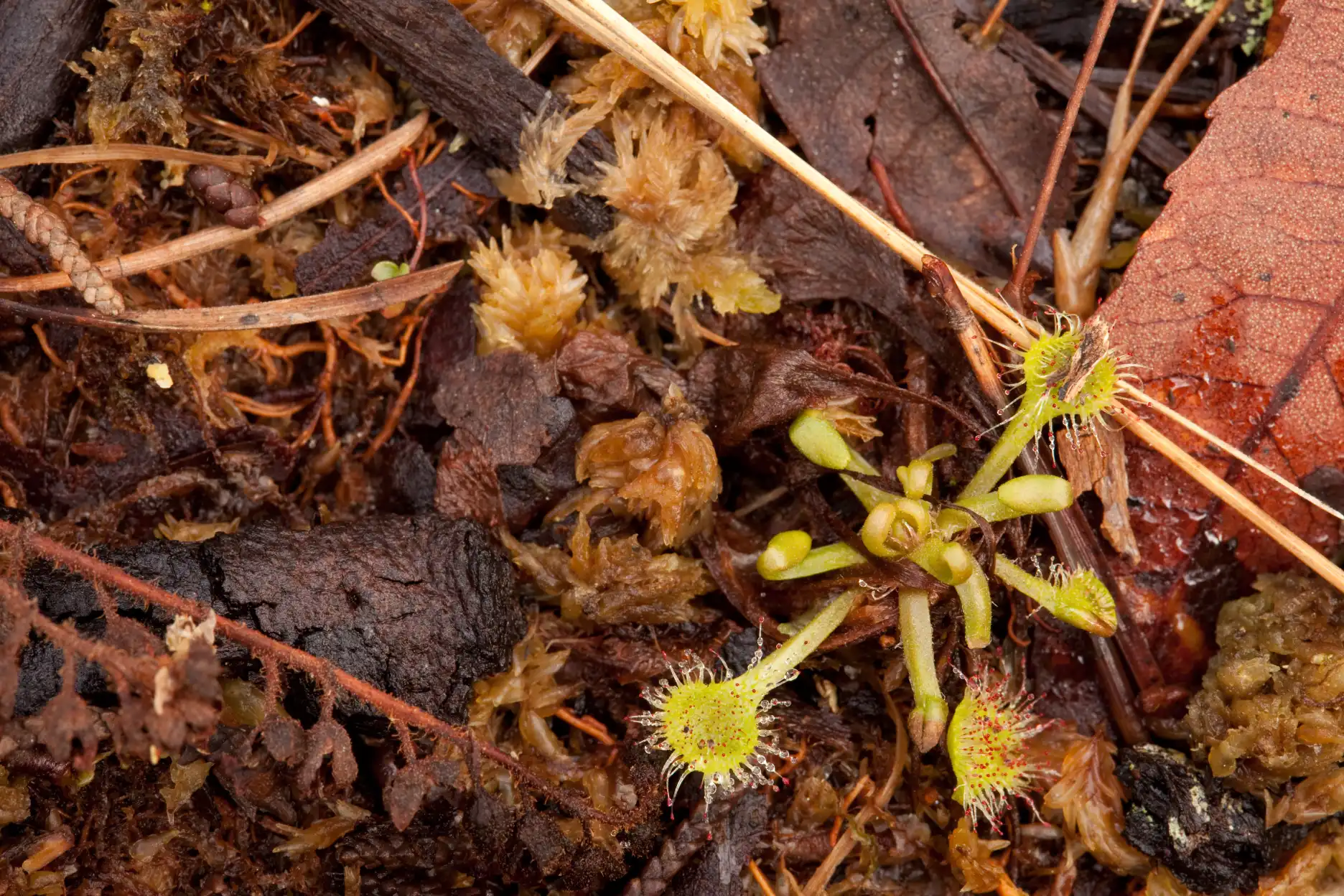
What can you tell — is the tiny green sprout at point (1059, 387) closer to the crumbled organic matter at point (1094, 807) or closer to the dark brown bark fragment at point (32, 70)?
the crumbled organic matter at point (1094, 807)

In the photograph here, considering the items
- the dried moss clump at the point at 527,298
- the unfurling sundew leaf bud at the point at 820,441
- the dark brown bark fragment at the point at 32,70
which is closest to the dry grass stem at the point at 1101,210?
the unfurling sundew leaf bud at the point at 820,441

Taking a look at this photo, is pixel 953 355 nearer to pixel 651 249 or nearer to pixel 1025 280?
pixel 1025 280

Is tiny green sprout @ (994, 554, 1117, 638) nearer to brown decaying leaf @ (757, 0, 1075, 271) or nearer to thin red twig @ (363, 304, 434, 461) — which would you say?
brown decaying leaf @ (757, 0, 1075, 271)

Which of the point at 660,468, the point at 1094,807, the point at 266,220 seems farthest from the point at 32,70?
the point at 1094,807

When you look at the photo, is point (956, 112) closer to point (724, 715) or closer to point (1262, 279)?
point (1262, 279)

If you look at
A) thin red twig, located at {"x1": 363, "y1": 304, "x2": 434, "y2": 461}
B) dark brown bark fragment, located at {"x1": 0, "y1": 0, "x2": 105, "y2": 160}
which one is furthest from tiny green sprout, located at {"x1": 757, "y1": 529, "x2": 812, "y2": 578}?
dark brown bark fragment, located at {"x1": 0, "y1": 0, "x2": 105, "y2": 160}

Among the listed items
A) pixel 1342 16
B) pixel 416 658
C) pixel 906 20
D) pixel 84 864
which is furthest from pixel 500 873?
pixel 1342 16
